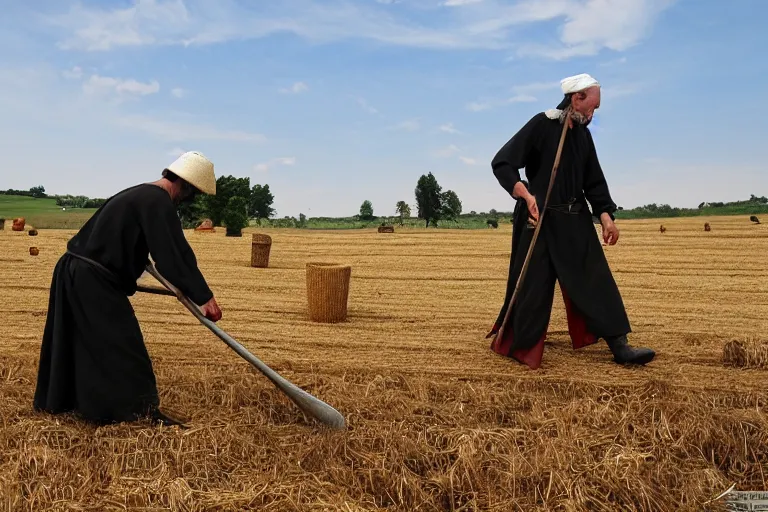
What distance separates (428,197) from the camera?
1966 inches

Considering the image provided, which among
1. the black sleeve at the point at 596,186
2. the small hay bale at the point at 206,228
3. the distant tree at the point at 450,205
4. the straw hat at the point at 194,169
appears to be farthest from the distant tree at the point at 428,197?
the straw hat at the point at 194,169

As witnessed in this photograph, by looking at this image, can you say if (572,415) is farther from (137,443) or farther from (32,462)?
(32,462)

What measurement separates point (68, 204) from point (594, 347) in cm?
4005

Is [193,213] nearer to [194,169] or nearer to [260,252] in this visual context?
[260,252]

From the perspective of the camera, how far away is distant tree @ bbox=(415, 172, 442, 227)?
48375 mm

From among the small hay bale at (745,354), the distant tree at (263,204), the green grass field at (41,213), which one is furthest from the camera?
the distant tree at (263,204)

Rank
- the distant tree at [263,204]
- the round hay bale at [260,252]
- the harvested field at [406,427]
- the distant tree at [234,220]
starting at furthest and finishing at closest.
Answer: the distant tree at [263,204] < the distant tree at [234,220] < the round hay bale at [260,252] < the harvested field at [406,427]

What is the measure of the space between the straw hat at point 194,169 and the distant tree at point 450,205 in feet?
144

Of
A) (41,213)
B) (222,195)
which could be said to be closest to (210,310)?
(222,195)

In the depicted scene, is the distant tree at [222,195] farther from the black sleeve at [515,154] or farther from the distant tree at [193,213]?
the black sleeve at [515,154]

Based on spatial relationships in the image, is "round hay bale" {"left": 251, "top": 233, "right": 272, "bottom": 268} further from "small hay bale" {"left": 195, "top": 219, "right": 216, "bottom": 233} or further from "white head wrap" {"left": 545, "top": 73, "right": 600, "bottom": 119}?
"small hay bale" {"left": 195, "top": 219, "right": 216, "bottom": 233}

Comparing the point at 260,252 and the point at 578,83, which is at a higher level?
the point at 578,83

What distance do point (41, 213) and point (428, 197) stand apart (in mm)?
25164

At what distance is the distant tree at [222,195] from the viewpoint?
29.8 meters
